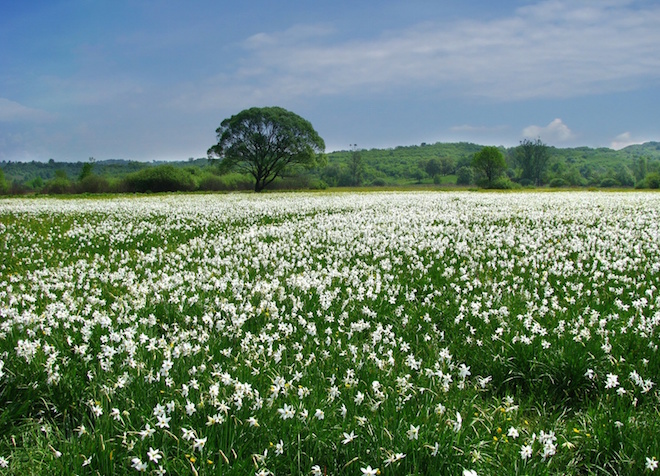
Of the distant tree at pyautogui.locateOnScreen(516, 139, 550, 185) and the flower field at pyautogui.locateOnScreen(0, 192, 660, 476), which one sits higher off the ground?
the distant tree at pyautogui.locateOnScreen(516, 139, 550, 185)

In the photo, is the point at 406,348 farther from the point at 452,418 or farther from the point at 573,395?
the point at 573,395

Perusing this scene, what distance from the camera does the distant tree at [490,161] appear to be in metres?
98.1

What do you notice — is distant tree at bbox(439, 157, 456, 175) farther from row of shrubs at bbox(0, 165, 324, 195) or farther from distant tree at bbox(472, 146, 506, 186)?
row of shrubs at bbox(0, 165, 324, 195)

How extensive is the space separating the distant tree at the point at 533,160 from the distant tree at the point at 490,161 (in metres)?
48.3

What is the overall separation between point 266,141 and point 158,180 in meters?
20.4

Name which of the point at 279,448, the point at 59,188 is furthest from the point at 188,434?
the point at 59,188

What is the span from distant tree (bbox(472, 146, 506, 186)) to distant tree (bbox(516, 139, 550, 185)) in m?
48.3

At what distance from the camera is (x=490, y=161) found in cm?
9844

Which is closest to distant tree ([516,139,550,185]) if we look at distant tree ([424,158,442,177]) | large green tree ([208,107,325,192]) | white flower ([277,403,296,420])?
distant tree ([424,158,442,177])

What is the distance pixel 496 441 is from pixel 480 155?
104 m

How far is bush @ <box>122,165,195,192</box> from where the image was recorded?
229 ft

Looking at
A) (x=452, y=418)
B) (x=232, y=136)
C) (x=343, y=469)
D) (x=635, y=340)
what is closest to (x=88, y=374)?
(x=343, y=469)

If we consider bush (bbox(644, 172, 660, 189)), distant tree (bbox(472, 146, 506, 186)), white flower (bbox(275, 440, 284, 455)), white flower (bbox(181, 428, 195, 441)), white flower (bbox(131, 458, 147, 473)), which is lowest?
white flower (bbox(275, 440, 284, 455))

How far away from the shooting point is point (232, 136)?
219 feet
